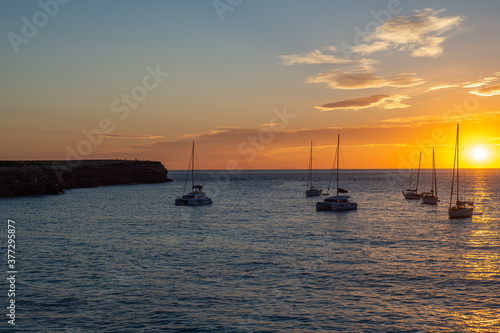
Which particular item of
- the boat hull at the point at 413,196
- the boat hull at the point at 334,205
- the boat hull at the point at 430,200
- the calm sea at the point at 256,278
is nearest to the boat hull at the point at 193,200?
the boat hull at the point at 334,205

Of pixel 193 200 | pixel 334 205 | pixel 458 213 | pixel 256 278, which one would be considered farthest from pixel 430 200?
pixel 256 278

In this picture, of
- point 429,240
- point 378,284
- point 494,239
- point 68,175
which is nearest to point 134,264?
point 378,284

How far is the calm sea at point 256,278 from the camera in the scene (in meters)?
22.7

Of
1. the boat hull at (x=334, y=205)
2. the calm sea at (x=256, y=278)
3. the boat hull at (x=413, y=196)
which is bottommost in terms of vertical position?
the calm sea at (x=256, y=278)

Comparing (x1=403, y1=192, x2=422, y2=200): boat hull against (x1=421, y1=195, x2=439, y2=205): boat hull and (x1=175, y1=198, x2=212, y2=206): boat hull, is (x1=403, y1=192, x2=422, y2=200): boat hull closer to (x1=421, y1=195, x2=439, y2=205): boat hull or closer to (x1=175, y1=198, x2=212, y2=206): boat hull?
(x1=421, y1=195, x2=439, y2=205): boat hull

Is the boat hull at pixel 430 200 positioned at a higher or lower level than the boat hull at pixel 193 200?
higher

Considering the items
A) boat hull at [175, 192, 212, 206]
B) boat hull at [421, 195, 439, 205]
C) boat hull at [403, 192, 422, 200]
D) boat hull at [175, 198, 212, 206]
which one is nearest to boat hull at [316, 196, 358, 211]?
boat hull at [421, 195, 439, 205]

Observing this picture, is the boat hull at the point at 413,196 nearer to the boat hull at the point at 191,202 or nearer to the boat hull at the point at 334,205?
the boat hull at the point at 334,205

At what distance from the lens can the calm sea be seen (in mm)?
22688

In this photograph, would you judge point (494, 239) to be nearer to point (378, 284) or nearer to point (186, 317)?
point (378, 284)

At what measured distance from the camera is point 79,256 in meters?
38.3

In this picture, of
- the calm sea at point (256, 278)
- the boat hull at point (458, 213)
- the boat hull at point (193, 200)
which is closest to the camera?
the calm sea at point (256, 278)

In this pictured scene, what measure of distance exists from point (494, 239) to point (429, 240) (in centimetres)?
862

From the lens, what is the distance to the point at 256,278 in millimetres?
30531
